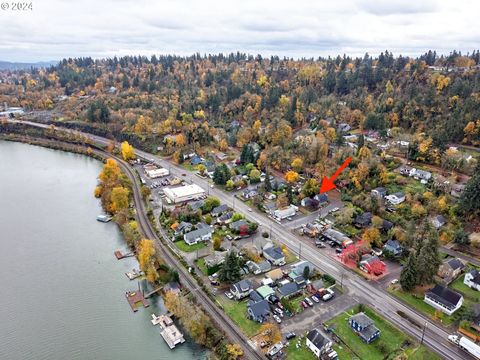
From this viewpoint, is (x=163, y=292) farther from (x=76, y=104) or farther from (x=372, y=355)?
(x=76, y=104)

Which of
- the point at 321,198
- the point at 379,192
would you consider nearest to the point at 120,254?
the point at 321,198

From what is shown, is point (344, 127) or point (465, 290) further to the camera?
point (344, 127)

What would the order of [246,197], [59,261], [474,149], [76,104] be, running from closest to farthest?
[59,261] < [246,197] < [474,149] < [76,104]

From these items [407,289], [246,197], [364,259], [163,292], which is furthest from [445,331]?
[246,197]

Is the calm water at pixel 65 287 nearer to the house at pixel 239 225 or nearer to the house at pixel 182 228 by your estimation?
the house at pixel 182 228

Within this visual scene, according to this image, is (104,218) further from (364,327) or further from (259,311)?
(364,327)

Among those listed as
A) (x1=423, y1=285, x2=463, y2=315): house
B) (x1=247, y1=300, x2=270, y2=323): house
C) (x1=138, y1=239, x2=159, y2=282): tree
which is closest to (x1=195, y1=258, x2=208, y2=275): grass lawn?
(x1=138, y1=239, x2=159, y2=282): tree

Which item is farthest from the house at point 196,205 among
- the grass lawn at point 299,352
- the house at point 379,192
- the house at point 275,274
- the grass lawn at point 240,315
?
the house at point 379,192
